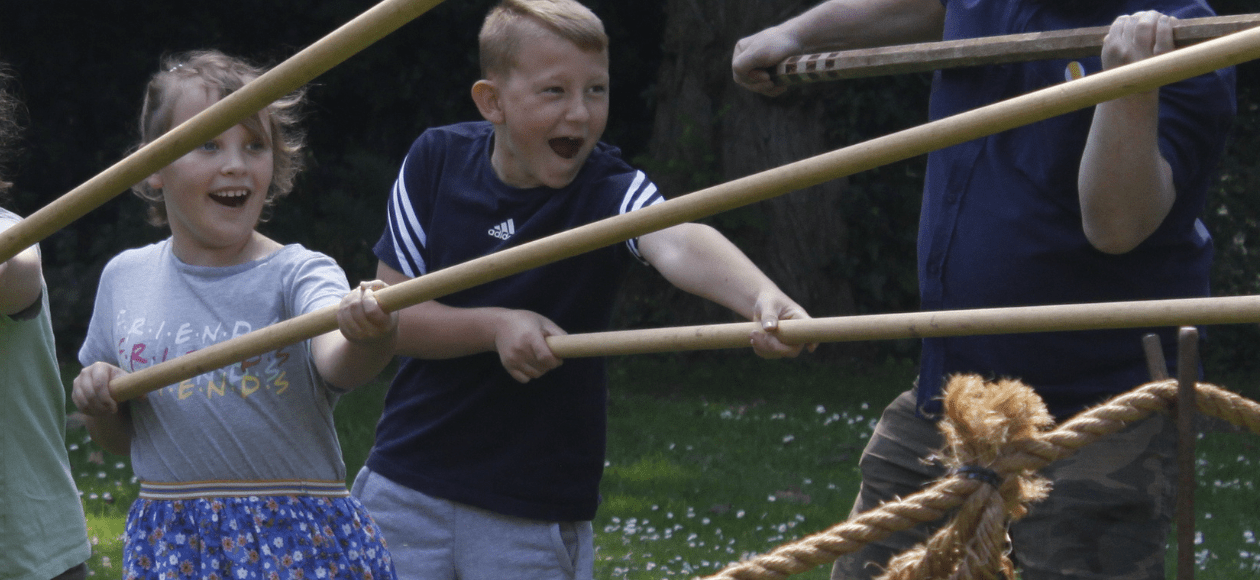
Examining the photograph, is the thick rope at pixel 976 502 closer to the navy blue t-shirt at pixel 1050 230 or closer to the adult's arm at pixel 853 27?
the navy blue t-shirt at pixel 1050 230

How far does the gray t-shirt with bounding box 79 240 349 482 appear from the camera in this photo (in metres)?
2.20

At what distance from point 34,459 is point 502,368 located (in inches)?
34.2

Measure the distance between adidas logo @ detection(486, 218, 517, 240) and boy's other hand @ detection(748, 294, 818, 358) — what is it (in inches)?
23.6

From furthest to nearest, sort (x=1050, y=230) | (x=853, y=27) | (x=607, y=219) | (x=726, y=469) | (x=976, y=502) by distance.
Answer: (x=726, y=469)
(x=853, y=27)
(x=1050, y=230)
(x=607, y=219)
(x=976, y=502)

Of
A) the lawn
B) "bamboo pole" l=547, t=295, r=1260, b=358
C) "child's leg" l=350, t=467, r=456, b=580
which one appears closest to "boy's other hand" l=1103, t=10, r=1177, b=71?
"bamboo pole" l=547, t=295, r=1260, b=358

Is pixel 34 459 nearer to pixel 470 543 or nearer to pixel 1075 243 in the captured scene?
pixel 470 543

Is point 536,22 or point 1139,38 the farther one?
point 536,22

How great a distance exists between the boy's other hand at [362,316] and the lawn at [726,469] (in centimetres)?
258

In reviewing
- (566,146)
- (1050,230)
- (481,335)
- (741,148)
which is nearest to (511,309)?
(481,335)

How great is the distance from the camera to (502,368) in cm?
240

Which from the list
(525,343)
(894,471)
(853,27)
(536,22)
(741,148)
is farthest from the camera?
(741,148)

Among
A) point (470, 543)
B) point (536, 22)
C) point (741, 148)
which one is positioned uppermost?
point (741, 148)

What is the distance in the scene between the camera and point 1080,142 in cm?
214

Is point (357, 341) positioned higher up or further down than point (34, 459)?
higher up
